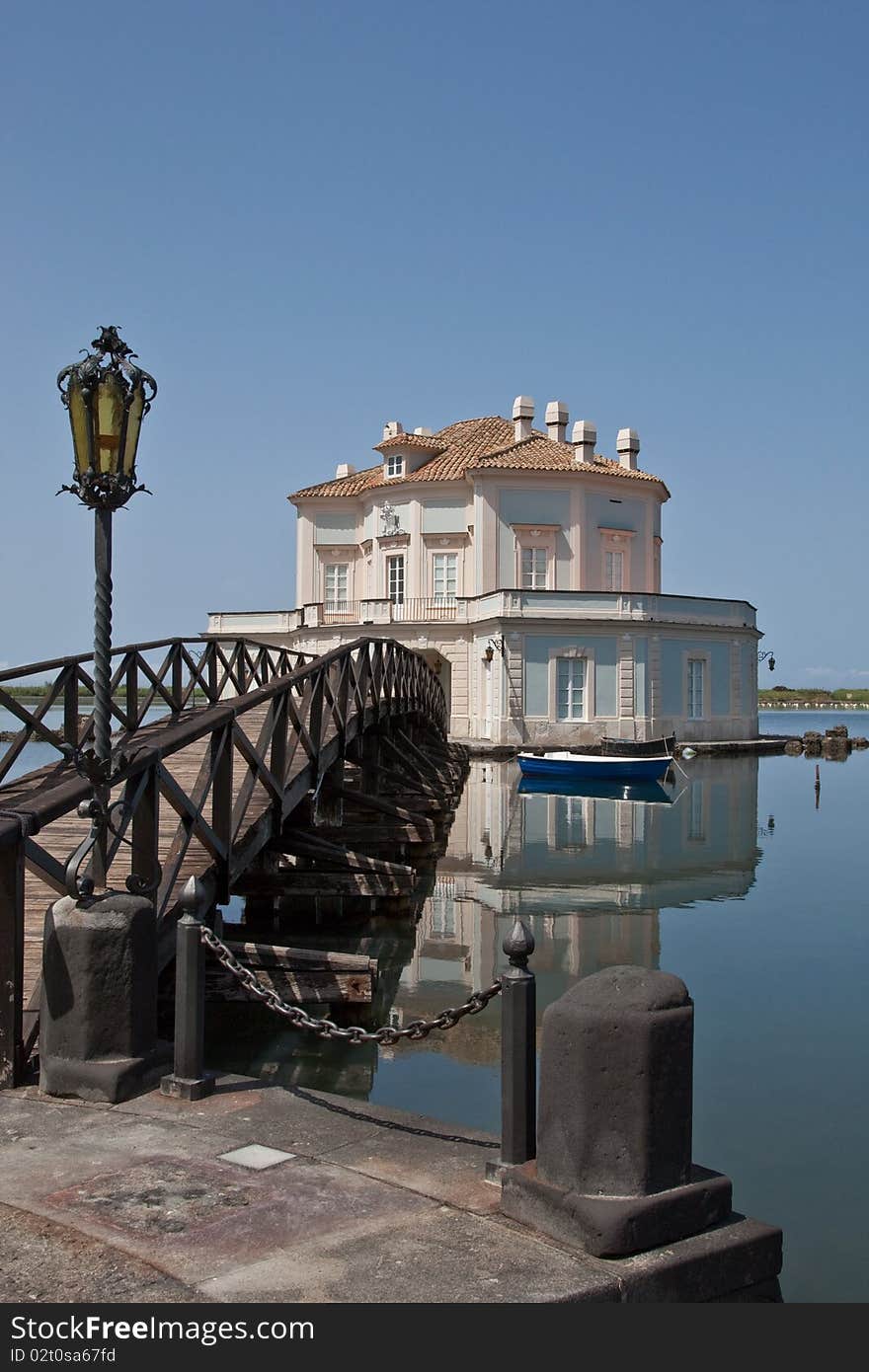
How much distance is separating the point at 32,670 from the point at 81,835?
1.88 m

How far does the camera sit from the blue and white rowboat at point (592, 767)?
31891mm

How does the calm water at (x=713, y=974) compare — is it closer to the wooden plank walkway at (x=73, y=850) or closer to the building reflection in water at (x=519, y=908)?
the building reflection in water at (x=519, y=908)

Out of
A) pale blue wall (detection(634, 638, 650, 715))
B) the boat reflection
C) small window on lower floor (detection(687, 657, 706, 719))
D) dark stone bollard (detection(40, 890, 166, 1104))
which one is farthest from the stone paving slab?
small window on lower floor (detection(687, 657, 706, 719))

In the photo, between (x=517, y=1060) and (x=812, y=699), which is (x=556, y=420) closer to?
(x=517, y=1060)

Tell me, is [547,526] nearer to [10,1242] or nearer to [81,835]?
[81,835]

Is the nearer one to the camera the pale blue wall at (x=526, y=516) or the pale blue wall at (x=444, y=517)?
the pale blue wall at (x=526, y=516)

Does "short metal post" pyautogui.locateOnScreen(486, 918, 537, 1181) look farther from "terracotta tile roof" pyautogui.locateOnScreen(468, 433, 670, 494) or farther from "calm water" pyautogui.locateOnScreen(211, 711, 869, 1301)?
"terracotta tile roof" pyautogui.locateOnScreen(468, 433, 670, 494)

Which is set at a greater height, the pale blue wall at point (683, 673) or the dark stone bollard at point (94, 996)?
the pale blue wall at point (683, 673)

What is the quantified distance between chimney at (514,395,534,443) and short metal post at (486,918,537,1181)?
46.4m

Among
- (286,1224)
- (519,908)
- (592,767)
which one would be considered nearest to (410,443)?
(592,767)

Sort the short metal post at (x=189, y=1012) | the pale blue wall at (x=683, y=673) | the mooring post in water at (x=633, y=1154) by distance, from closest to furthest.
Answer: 1. the mooring post in water at (x=633, y=1154)
2. the short metal post at (x=189, y=1012)
3. the pale blue wall at (x=683, y=673)

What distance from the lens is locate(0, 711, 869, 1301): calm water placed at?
261 inches

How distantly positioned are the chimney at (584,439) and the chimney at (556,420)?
2554mm

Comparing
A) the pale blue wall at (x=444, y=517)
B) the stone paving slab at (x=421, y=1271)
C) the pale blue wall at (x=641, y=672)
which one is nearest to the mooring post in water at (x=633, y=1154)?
the stone paving slab at (x=421, y=1271)
